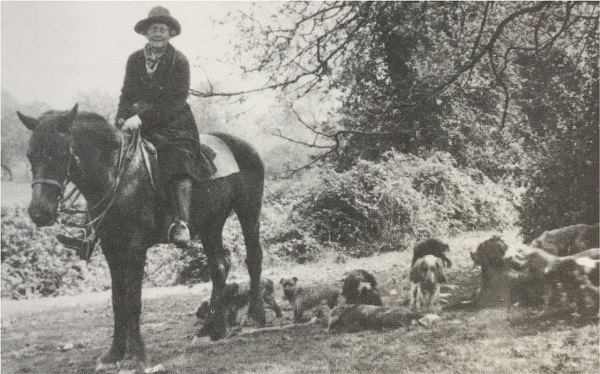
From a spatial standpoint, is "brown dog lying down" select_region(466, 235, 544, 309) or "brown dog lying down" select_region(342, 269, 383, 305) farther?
"brown dog lying down" select_region(342, 269, 383, 305)

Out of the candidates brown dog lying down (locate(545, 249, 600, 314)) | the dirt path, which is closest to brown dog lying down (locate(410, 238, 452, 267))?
the dirt path

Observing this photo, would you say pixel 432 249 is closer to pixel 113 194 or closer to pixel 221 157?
pixel 221 157

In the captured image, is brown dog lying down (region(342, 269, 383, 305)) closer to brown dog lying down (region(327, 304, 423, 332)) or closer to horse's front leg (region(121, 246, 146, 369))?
brown dog lying down (region(327, 304, 423, 332))

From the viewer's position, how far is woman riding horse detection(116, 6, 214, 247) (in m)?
3.57

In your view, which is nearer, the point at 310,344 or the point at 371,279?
the point at 310,344

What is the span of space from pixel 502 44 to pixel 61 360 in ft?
14.5

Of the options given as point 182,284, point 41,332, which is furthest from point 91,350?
point 182,284

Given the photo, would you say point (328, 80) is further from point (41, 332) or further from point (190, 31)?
point (41, 332)

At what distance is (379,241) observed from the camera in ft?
16.7

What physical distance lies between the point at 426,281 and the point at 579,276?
43.5 inches

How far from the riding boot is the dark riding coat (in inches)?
2.9

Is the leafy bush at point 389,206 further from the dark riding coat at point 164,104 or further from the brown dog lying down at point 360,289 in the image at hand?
the dark riding coat at point 164,104

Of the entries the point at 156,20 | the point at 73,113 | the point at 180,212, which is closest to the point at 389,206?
the point at 180,212

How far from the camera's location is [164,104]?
3641 millimetres
